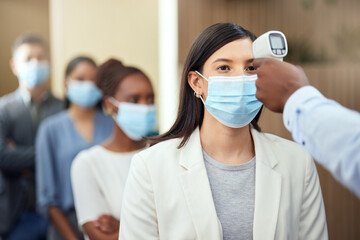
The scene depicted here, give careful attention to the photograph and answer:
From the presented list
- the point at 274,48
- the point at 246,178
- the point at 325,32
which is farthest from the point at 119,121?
the point at 325,32

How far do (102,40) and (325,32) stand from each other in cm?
229

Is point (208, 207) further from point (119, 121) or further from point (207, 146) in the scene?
point (119, 121)

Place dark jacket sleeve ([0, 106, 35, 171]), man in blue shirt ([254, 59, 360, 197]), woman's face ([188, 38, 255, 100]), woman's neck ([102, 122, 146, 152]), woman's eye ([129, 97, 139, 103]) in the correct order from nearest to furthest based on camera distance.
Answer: man in blue shirt ([254, 59, 360, 197]), woman's face ([188, 38, 255, 100]), woman's neck ([102, 122, 146, 152]), woman's eye ([129, 97, 139, 103]), dark jacket sleeve ([0, 106, 35, 171])

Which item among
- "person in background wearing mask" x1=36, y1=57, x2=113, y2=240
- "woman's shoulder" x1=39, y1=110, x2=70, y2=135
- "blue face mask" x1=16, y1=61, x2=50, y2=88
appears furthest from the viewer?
"blue face mask" x1=16, y1=61, x2=50, y2=88

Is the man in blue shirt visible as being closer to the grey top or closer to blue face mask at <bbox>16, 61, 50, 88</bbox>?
the grey top

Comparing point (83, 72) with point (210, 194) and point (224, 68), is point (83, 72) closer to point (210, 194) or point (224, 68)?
point (224, 68)

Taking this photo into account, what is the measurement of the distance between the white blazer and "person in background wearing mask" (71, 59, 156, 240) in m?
0.58

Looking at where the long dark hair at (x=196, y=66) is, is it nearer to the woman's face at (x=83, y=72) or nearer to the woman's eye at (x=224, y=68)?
the woman's eye at (x=224, y=68)

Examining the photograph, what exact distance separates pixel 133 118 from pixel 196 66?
2.80 ft

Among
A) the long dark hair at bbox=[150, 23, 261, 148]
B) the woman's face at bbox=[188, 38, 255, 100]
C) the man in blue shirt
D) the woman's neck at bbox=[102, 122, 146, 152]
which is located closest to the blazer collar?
the long dark hair at bbox=[150, 23, 261, 148]

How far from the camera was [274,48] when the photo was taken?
4.44 feet

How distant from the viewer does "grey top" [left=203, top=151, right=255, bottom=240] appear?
1.54 metres

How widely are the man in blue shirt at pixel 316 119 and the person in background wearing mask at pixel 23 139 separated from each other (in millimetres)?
2425

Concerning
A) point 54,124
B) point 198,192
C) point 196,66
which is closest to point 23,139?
point 54,124
